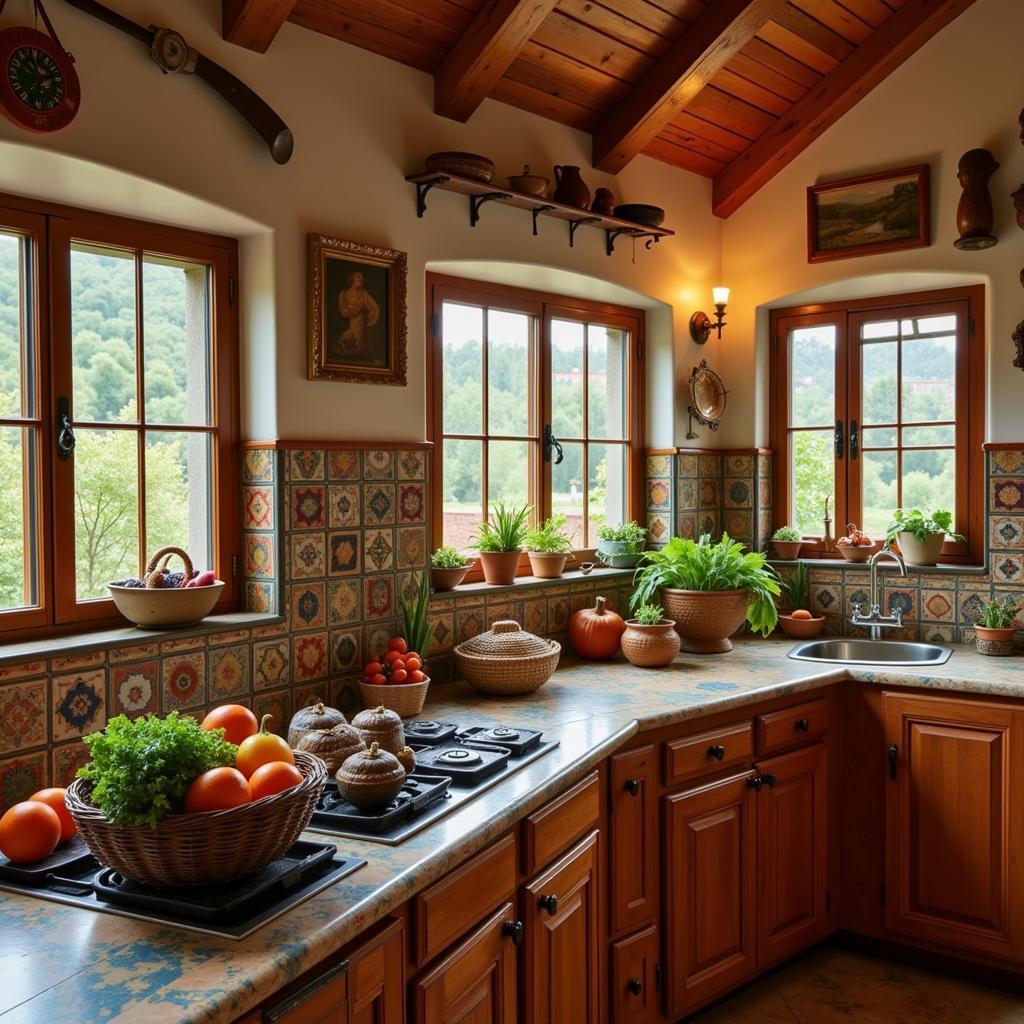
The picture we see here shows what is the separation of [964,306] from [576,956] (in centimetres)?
289

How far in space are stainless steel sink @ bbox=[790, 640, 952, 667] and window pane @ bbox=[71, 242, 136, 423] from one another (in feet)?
8.08

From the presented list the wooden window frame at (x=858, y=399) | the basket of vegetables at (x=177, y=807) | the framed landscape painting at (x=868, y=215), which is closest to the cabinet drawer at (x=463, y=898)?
the basket of vegetables at (x=177, y=807)

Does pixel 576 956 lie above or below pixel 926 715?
below

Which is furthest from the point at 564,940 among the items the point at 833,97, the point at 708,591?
the point at 833,97

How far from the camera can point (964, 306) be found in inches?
156

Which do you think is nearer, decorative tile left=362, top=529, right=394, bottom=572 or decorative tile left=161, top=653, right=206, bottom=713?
decorative tile left=161, top=653, right=206, bottom=713

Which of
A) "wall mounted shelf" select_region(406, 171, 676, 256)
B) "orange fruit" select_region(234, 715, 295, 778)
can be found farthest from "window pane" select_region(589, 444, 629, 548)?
"orange fruit" select_region(234, 715, 295, 778)

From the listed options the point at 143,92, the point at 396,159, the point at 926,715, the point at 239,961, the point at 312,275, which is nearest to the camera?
the point at 239,961

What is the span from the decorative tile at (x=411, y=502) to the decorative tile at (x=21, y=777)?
4.13ft

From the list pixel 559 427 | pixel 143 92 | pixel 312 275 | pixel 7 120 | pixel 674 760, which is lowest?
pixel 674 760

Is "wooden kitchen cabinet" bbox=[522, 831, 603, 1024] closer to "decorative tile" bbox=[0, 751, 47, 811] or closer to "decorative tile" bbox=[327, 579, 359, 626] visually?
"decorative tile" bbox=[327, 579, 359, 626]

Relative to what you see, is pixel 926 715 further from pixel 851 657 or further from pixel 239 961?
pixel 239 961

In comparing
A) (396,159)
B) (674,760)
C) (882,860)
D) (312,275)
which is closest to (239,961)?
(674,760)

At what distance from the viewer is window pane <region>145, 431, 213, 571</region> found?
2.64 m
